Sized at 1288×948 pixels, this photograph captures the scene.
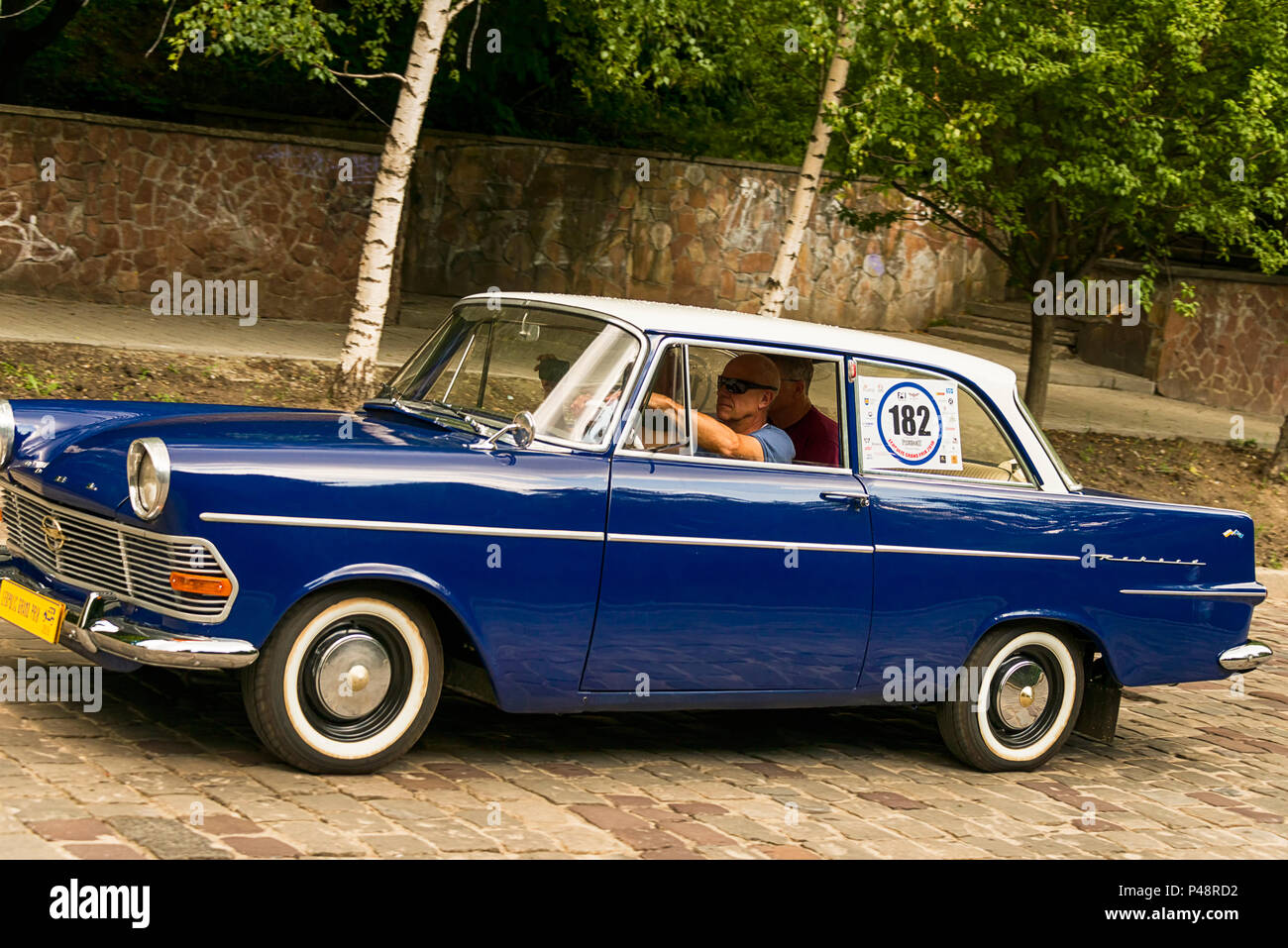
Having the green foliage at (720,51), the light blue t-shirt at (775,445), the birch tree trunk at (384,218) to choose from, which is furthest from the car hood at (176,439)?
the green foliage at (720,51)

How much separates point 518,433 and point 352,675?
3.32ft

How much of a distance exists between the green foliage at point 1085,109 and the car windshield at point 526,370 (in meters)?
7.83

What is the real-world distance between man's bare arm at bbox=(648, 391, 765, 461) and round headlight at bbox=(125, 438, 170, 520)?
179 centimetres

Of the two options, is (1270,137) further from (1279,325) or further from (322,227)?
(322,227)

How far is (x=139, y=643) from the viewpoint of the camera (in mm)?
4809

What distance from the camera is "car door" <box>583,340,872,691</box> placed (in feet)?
17.9

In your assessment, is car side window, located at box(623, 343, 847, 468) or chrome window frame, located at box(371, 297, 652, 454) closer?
chrome window frame, located at box(371, 297, 652, 454)

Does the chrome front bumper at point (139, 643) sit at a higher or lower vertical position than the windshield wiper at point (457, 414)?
lower

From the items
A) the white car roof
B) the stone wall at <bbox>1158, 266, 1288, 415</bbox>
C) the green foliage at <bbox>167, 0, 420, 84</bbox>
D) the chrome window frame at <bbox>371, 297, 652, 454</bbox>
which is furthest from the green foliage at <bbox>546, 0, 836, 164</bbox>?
the chrome window frame at <bbox>371, 297, 652, 454</bbox>

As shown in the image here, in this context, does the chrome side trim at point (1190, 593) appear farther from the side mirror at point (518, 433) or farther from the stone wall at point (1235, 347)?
the stone wall at point (1235, 347)

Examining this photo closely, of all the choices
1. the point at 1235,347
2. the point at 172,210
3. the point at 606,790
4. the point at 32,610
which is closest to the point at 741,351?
the point at 606,790

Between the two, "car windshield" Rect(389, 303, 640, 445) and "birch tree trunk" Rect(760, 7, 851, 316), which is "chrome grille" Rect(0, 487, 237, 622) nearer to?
"car windshield" Rect(389, 303, 640, 445)

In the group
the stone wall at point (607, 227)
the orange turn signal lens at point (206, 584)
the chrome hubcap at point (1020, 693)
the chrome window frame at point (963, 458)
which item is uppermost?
the stone wall at point (607, 227)

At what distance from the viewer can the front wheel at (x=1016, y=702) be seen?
20.7ft
